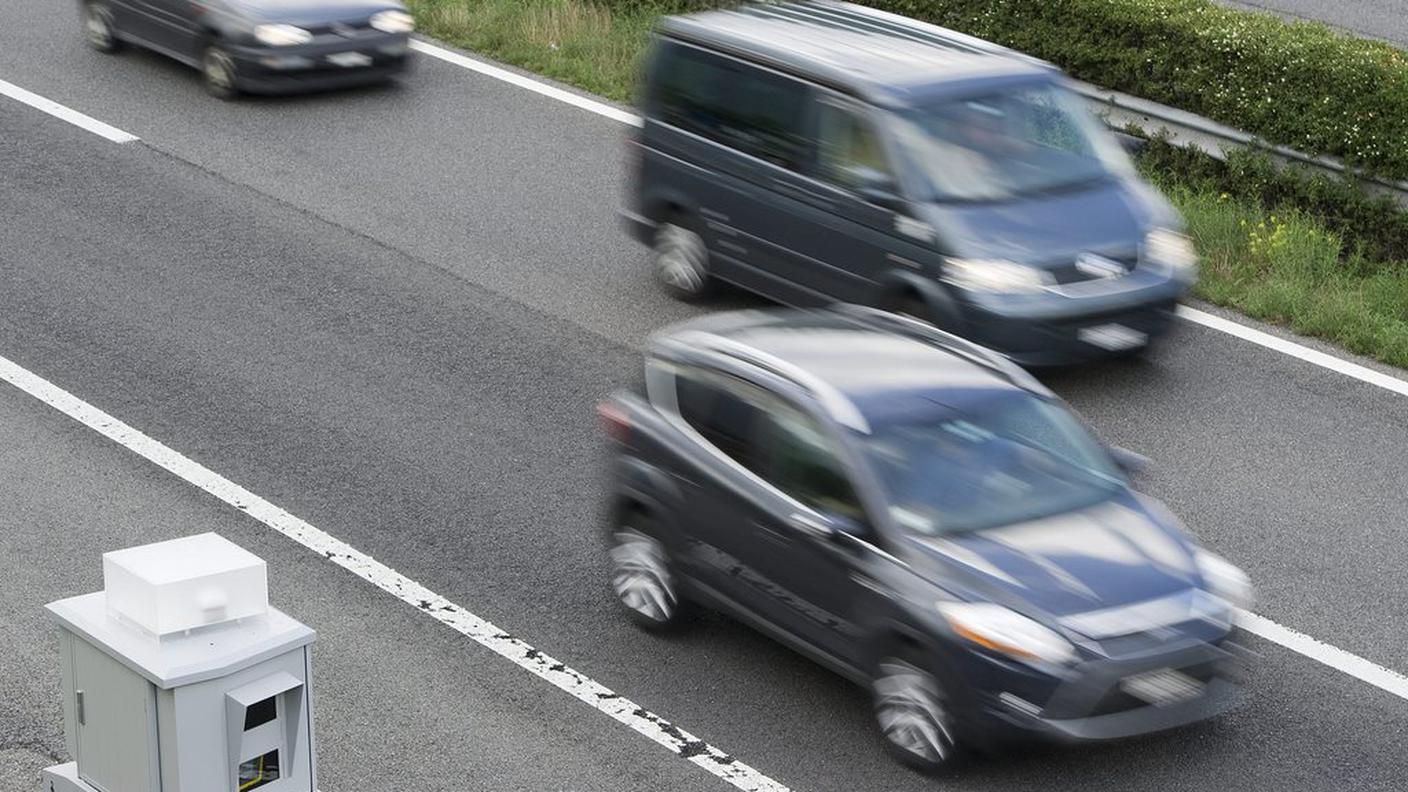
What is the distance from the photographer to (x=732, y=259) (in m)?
13.8

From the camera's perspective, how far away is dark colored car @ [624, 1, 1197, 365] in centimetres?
1238

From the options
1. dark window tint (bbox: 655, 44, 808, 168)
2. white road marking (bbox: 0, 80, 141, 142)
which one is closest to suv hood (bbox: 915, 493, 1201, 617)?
dark window tint (bbox: 655, 44, 808, 168)

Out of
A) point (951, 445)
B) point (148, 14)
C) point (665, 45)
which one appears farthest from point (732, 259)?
point (148, 14)

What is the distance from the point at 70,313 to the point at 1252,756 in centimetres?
846

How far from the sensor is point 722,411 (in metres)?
9.51

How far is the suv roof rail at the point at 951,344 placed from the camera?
9.70 metres

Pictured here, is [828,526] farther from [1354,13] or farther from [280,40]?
[1354,13]

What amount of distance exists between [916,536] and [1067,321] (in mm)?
4034

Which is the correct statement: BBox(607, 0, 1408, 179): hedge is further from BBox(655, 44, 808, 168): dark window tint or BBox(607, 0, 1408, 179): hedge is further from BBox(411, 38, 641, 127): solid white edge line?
BBox(655, 44, 808, 168): dark window tint

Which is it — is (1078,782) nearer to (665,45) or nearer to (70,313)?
(665,45)

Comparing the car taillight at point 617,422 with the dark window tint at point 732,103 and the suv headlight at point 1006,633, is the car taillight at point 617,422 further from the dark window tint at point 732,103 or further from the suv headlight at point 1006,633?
the dark window tint at point 732,103

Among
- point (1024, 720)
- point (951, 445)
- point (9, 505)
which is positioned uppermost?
point (951, 445)

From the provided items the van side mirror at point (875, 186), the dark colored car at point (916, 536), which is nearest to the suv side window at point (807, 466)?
the dark colored car at point (916, 536)

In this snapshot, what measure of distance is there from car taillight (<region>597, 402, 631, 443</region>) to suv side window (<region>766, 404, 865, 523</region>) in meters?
0.92
